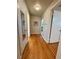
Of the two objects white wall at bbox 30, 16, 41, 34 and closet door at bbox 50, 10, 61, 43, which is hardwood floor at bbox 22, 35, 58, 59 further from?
white wall at bbox 30, 16, 41, 34

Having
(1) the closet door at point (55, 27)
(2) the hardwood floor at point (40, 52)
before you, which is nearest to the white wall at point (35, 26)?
(1) the closet door at point (55, 27)

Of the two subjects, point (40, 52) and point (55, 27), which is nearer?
point (40, 52)

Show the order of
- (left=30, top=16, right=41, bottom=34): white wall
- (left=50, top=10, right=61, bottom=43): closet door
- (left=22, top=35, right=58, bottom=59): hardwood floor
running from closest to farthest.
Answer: (left=22, top=35, right=58, bottom=59): hardwood floor
(left=50, top=10, right=61, bottom=43): closet door
(left=30, top=16, right=41, bottom=34): white wall

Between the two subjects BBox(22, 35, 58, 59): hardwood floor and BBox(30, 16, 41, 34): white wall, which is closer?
BBox(22, 35, 58, 59): hardwood floor

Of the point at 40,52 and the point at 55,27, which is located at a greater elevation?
the point at 55,27

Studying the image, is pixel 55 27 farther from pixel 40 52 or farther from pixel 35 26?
pixel 35 26

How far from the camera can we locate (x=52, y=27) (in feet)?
16.5

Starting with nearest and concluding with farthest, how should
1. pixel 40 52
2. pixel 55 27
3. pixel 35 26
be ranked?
pixel 40 52
pixel 55 27
pixel 35 26

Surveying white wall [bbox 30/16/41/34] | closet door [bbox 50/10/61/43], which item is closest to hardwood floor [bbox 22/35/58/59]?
closet door [bbox 50/10/61/43]

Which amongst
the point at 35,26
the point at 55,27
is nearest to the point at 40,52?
the point at 55,27

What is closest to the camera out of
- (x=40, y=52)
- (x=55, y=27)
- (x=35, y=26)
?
(x=40, y=52)
